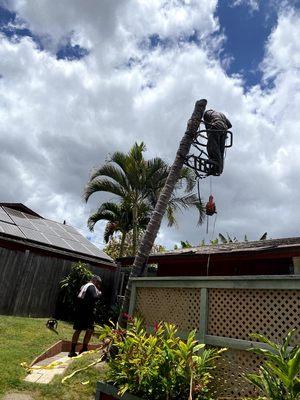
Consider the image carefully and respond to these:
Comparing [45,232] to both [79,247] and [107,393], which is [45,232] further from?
[107,393]

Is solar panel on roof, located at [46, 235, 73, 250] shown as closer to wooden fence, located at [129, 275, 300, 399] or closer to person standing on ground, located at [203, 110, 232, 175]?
person standing on ground, located at [203, 110, 232, 175]

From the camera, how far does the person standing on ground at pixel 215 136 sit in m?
7.89

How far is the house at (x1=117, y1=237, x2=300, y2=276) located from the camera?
809 cm

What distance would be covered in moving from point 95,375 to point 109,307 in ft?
25.3

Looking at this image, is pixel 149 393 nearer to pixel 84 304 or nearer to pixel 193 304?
pixel 193 304

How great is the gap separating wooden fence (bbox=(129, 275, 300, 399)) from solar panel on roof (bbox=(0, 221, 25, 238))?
857 centimetres

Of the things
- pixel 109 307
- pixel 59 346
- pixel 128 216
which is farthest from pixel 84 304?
pixel 128 216

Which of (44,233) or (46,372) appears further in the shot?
(44,233)

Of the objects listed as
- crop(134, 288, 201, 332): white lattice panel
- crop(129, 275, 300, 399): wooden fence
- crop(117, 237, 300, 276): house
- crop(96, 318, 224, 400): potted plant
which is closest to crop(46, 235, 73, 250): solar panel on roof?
crop(117, 237, 300, 276): house

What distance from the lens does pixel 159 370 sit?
439cm

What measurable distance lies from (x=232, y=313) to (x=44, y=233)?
37.9 ft

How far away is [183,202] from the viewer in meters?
16.7

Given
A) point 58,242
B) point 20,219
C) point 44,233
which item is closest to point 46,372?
point 58,242

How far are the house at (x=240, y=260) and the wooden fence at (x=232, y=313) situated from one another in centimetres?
310
